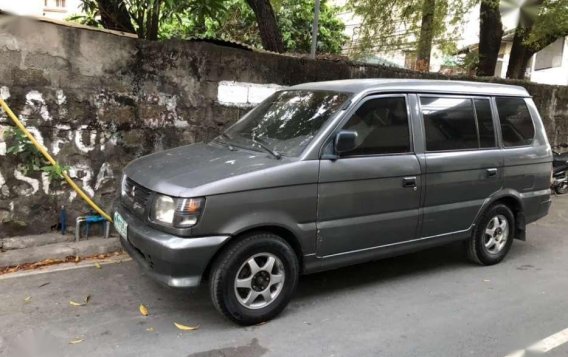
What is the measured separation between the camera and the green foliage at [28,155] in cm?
506

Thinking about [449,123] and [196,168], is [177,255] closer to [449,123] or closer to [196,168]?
[196,168]

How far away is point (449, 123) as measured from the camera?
16.1 feet

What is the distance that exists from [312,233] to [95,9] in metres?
4.63

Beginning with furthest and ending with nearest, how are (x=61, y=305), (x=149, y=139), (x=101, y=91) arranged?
1. (x=149, y=139)
2. (x=101, y=91)
3. (x=61, y=305)

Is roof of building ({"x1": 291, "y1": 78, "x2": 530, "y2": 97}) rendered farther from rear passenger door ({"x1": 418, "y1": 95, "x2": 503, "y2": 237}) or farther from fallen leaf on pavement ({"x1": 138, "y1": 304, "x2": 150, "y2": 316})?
fallen leaf on pavement ({"x1": 138, "y1": 304, "x2": 150, "y2": 316})

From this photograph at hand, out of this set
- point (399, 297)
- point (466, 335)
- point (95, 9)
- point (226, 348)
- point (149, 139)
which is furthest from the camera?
point (95, 9)

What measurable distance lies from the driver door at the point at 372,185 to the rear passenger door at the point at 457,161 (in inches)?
8.1

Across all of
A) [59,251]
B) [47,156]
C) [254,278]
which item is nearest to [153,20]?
[47,156]

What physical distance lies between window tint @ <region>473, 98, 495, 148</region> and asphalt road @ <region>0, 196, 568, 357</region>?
1.28m

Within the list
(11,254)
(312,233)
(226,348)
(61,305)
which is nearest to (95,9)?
(11,254)

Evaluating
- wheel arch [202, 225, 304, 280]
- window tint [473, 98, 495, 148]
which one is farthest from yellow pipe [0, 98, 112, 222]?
window tint [473, 98, 495, 148]

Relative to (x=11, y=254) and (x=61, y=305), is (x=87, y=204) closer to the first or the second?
(x=11, y=254)

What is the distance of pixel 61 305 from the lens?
4168 millimetres

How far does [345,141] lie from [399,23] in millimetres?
9255
